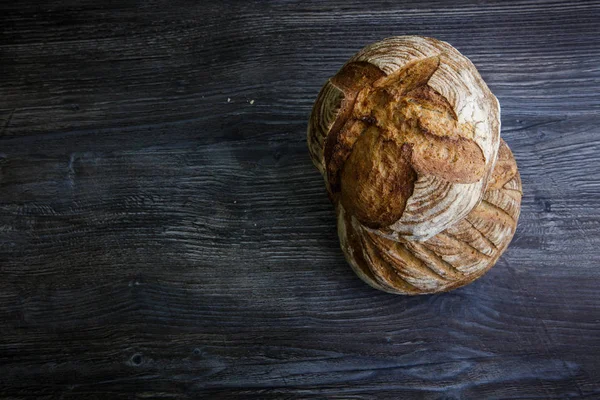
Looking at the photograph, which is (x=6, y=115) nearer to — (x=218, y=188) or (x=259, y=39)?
(x=218, y=188)

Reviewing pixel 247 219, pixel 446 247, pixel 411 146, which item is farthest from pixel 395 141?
pixel 247 219

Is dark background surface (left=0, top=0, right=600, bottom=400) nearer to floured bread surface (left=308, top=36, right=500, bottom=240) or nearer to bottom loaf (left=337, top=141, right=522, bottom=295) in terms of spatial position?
bottom loaf (left=337, top=141, right=522, bottom=295)

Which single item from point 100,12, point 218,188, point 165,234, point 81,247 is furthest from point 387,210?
point 100,12

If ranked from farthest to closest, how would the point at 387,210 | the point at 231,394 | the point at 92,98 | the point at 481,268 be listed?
the point at 92,98
the point at 231,394
the point at 481,268
the point at 387,210

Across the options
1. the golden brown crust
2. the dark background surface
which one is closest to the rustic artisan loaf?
the golden brown crust

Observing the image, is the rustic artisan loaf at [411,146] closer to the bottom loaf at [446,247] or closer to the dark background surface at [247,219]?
the bottom loaf at [446,247]
